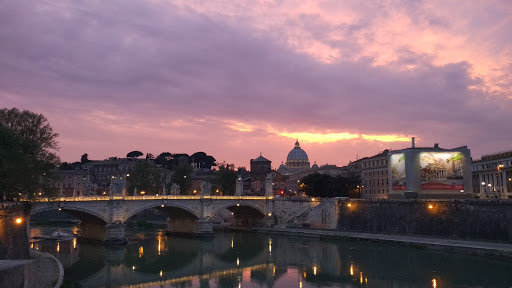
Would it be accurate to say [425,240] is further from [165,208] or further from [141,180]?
[141,180]

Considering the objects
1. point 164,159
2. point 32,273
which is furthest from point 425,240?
point 164,159

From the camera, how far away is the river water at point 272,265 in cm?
3472

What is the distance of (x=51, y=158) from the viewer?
41.1 m

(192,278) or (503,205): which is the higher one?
(503,205)

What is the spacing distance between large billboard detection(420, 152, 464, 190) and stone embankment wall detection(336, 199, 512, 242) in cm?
737

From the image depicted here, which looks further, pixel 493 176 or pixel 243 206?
pixel 493 176

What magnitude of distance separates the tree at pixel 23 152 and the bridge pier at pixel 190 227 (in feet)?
85.5

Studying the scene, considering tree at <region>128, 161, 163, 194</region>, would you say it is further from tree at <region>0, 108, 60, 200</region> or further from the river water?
tree at <region>0, 108, 60, 200</region>

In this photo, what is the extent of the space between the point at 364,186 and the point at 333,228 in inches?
1283

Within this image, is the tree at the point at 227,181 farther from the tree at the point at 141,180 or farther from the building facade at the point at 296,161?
the building facade at the point at 296,161

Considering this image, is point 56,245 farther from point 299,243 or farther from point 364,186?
point 364,186

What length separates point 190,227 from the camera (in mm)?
66125

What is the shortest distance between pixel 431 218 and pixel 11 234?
1715 inches

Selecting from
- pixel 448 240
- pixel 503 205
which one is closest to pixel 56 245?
pixel 448 240
